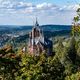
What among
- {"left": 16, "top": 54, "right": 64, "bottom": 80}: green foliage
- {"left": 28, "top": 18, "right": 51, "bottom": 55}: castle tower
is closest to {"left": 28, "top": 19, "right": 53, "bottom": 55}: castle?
{"left": 28, "top": 18, "right": 51, "bottom": 55}: castle tower

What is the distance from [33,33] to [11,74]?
8569 cm

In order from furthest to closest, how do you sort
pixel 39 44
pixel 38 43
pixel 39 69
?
1. pixel 38 43
2. pixel 39 44
3. pixel 39 69

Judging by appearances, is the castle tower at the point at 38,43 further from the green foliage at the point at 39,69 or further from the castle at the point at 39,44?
the green foliage at the point at 39,69

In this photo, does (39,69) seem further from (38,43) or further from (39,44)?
(38,43)

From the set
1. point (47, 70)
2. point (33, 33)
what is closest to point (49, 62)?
point (47, 70)

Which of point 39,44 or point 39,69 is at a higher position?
point 39,69

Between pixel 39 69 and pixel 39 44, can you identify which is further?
pixel 39 44

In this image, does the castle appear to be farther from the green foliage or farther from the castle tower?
the green foliage

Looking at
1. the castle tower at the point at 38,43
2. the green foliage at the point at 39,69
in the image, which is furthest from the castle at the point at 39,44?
the green foliage at the point at 39,69

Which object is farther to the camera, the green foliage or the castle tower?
the castle tower

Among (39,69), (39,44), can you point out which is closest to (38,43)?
(39,44)

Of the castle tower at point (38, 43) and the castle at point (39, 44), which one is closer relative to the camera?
the castle at point (39, 44)

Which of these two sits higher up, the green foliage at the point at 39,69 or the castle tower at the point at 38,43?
the green foliage at the point at 39,69

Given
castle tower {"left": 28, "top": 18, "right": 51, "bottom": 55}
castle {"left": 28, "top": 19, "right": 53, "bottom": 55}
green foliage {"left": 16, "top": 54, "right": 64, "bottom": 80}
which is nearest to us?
green foliage {"left": 16, "top": 54, "right": 64, "bottom": 80}
